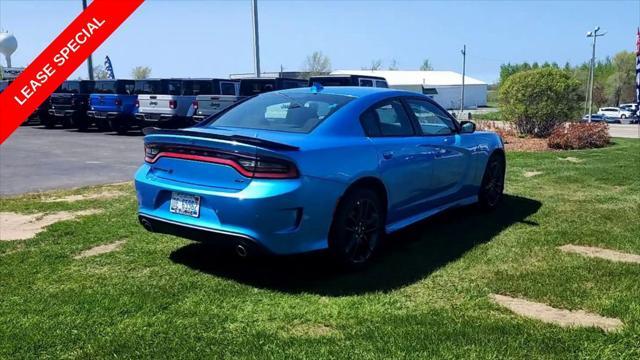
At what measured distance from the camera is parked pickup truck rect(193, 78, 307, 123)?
17.0m

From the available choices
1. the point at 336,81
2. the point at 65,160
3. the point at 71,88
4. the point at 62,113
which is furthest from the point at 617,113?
the point at 65,160

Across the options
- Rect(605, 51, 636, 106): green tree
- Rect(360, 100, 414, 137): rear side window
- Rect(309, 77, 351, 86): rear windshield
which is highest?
Rect(605, 51, 636, 106): green tree

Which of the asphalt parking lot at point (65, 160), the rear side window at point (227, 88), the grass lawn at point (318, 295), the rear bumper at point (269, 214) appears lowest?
the grass lawn at point (318, 295)

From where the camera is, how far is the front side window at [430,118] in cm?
598

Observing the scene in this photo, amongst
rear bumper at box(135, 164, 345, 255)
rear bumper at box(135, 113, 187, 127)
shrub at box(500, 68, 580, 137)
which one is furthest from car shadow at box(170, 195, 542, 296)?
rear bumper at box(135, 113, 187, 127)

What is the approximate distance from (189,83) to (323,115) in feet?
50.3

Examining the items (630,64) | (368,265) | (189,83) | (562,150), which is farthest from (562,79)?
(630,64)

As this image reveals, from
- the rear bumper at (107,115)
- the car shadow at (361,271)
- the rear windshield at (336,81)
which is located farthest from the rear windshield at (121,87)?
the car shadow at (361,271)

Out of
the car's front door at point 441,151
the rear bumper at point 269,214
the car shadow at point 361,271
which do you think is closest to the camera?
the rear bumper at point 269,214

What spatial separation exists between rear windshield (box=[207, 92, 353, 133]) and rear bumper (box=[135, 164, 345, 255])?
708 millimetres

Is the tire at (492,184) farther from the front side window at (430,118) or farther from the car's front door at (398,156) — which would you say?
the car's front door at (398,156)

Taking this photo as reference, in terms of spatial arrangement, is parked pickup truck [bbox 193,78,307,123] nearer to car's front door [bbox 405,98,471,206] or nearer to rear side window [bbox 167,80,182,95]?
rear side window [bbox 167,80,182,95]

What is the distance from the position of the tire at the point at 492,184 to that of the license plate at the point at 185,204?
388 centimetres

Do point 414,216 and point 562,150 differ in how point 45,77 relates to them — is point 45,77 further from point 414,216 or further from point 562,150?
point 562,150
